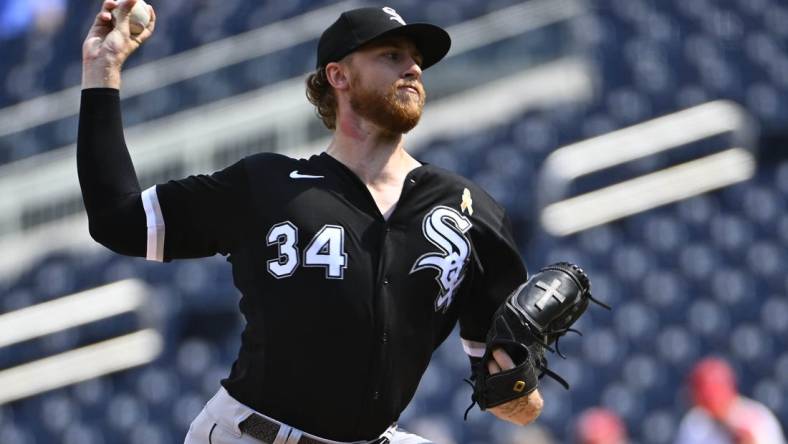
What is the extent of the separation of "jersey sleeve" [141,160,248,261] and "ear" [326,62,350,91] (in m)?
0.31

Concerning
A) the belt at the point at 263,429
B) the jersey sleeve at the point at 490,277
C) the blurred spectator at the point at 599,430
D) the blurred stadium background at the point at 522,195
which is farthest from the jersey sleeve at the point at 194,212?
the blurred stadium background at the point at 522,195

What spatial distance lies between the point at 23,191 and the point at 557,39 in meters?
3.48

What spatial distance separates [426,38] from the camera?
2.79m

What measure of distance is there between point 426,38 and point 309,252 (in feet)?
1.81

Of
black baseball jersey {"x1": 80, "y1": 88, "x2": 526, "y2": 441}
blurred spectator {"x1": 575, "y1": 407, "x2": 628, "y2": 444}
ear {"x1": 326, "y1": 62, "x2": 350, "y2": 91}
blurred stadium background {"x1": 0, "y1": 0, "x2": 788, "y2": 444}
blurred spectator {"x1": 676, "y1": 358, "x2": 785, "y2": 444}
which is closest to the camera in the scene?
black baseball jersey {"x1": 80, "y1": 88, "x2": 526, "y2": 441}

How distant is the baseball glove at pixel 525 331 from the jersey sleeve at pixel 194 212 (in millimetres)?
562

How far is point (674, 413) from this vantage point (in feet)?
23.9

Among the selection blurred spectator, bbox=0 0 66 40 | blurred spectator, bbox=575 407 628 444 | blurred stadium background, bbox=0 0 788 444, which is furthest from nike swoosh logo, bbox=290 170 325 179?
blurred spectator, bbox=0 0 66 40

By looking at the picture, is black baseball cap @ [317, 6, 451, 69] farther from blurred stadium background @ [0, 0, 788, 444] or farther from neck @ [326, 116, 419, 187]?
blurred stadium background @ [0, 0, 788, 444]

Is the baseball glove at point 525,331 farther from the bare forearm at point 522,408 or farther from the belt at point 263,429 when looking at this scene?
the belt at point 263,429

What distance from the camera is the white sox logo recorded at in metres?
2.63

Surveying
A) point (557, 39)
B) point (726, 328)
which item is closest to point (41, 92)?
point (557, 39)

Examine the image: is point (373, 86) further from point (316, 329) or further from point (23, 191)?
point (23, 191)

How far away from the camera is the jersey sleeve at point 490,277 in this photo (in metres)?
2.75
